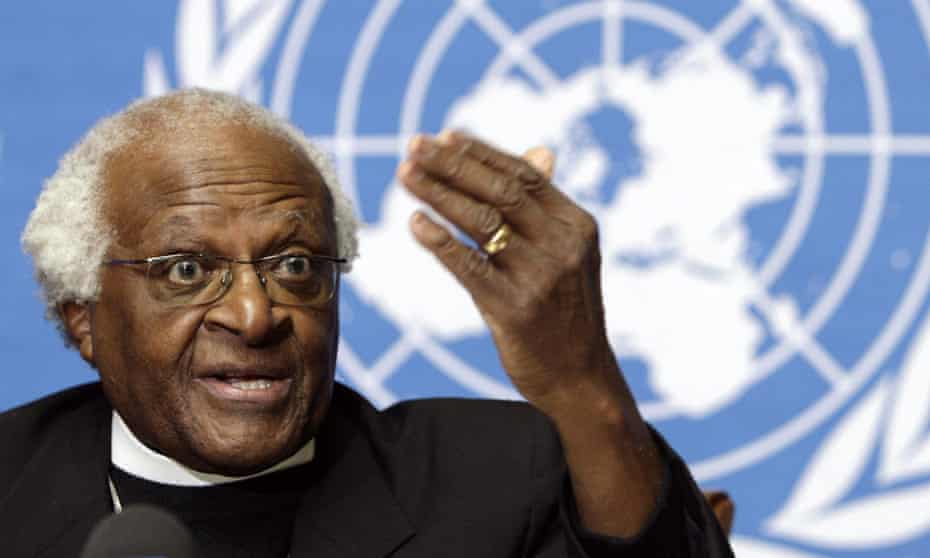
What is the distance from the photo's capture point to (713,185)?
2.98 m

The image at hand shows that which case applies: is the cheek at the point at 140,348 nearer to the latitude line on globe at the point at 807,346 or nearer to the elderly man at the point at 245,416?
the elderly man at the point at 245,416

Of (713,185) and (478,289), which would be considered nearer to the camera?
(478,289)

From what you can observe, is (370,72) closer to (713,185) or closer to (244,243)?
(713,185)

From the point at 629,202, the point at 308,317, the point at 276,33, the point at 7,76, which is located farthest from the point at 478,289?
the point at 7,76

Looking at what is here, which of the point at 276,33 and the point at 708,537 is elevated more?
the point at 276,33

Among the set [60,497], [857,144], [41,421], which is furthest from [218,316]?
[857,144]

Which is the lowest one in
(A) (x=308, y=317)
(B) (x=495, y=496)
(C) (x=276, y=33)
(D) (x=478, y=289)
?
(B) (x=495, y=496)

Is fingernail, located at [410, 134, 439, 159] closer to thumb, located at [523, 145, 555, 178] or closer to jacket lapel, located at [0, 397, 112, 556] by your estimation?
thumb, located at [523, 145, 555, 178]

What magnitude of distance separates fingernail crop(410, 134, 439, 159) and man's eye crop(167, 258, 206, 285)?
0.64 meters

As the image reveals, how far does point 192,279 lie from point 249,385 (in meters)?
0.17

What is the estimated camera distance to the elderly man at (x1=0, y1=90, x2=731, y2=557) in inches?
74.4

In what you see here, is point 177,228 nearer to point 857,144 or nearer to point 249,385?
point 249,385

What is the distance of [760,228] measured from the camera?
297 centimetres

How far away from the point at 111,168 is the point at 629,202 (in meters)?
1.34
